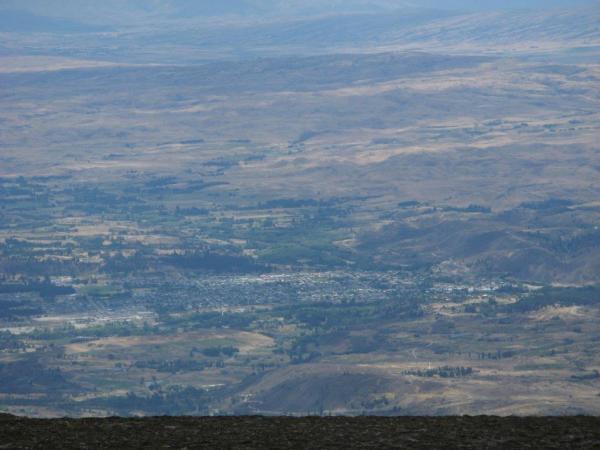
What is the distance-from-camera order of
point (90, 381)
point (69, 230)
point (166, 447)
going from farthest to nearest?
point (69, 230)
point (90, 381)
point (166, 447)

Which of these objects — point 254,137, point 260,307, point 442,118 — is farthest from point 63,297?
point 442,118

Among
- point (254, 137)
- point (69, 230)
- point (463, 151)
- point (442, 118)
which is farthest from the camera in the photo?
point (442, 118)

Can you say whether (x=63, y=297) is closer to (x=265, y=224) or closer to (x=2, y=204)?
(x=265, y=224)

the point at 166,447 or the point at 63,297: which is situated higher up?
the point at 166,447

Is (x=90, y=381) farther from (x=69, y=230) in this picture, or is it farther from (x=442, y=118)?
(x=442, y=118)

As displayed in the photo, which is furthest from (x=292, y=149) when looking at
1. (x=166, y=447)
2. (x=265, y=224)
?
(x=166, y=447)

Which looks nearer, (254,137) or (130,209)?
(130,209)
